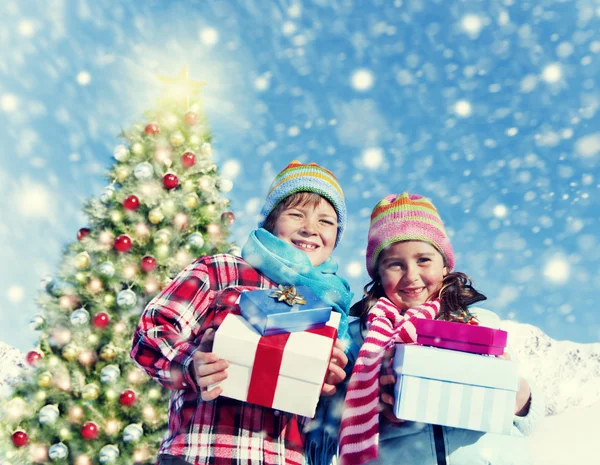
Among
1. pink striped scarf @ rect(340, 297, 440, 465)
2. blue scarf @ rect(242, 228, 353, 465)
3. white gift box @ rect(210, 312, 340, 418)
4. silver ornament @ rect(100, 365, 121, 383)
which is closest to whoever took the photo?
white gift box @ rect(210, 312, 340, 418)

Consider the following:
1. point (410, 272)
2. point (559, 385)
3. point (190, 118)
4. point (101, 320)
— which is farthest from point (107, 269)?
point (559, 385)

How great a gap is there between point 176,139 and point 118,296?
1.33 meters

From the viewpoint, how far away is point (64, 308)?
3768 mm

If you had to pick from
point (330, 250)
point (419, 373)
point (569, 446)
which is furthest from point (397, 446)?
point (569, 446)

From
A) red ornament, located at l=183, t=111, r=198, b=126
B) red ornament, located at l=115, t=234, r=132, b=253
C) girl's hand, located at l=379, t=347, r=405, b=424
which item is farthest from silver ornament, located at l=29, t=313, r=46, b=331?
girl's hand, located at l=379, t=347, r=405, b=424

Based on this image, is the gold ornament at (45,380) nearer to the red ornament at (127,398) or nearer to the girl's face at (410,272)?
the red ornament at (127,398)

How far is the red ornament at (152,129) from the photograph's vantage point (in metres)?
4.05

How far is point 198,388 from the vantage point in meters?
1.29

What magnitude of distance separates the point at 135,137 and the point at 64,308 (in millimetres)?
1450

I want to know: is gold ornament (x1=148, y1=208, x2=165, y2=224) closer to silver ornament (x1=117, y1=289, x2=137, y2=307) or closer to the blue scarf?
silver ornament (x1=117, y1=289, x2=137, y2=307)

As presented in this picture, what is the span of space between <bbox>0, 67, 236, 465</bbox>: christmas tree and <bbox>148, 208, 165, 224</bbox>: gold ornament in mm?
12

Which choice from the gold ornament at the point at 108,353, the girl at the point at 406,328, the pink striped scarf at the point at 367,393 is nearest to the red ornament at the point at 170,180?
the gold ornament at the point at 108,353

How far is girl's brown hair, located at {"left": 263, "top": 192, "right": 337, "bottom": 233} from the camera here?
5.83ft

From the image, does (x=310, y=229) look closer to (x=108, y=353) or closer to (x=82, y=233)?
(x=108, y=353)
